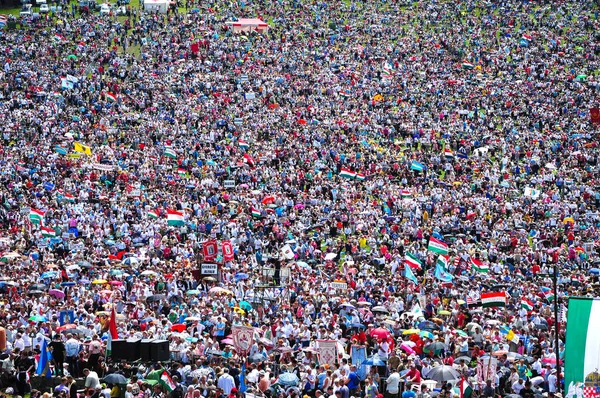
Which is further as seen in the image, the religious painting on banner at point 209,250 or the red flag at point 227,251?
the red flag at point 227,251

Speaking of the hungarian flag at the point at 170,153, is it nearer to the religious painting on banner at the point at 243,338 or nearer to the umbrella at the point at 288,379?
the religious painting on banner at the point at 243,338

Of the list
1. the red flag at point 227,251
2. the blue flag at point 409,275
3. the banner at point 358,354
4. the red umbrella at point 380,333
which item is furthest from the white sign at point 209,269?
the banner at point 358,354

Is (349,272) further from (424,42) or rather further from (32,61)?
(424,42)

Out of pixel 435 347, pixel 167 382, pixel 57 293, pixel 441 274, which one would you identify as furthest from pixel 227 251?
pixel 167 382

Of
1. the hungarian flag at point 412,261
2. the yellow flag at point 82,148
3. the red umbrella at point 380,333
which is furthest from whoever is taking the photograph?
the yellow flag at point 82,148

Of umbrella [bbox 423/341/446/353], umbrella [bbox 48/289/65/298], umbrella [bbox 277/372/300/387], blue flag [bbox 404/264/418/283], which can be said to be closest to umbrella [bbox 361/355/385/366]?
umbrella [bbox 423/341/446/353]

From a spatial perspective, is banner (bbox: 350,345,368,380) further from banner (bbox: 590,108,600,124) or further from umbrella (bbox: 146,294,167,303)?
banner (bbox: 590,108,600,124)

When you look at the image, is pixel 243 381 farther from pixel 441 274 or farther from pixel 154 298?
pixel 441 274

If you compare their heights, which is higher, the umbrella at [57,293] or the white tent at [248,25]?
the white tent at [248,25]
